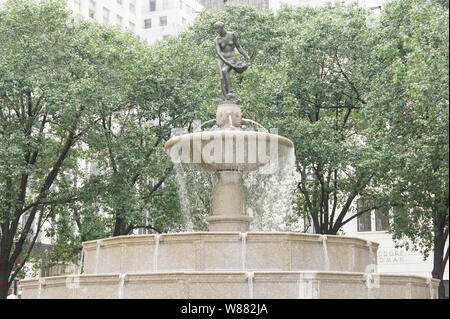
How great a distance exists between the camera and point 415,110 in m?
19.1

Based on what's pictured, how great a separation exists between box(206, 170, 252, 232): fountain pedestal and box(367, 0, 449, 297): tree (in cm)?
519

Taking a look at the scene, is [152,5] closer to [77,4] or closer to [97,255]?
[77,4]

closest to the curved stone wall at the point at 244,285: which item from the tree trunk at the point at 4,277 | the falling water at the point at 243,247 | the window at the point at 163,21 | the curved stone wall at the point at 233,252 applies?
the curved stone wall at the point at 233,252

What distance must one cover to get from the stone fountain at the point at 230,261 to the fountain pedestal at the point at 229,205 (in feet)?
0.08

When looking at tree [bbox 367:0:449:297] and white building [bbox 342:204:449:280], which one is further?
white building [bbox 342:204:449:280]

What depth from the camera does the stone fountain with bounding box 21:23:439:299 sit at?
1110cm

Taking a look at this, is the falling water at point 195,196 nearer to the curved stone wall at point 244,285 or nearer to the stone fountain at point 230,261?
the stone fountain at point 230,261

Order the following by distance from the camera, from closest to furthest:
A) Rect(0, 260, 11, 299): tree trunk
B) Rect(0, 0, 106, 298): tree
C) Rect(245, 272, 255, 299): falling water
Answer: Rect(245, 272, 255, 299): falling water, Rect(0, 0, 106, 298): tree, Rect(0, 260, 11, 299): tree trunk

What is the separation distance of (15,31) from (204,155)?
36.6 ft

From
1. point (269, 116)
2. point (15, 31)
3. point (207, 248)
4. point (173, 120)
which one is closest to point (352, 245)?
point (207, 248)

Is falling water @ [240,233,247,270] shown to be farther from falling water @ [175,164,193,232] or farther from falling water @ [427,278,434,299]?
falling water @ [175,164,193,232]

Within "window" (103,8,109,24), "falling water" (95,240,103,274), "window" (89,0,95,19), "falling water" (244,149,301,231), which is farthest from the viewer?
"window" (103,8,109,24)

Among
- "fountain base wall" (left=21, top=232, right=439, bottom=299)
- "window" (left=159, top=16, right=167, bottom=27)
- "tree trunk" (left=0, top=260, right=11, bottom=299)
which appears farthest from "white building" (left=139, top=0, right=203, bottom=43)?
"fountain base wall" (left=21, top=232, right=439, bottom=299)

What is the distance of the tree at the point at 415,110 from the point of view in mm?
17438
